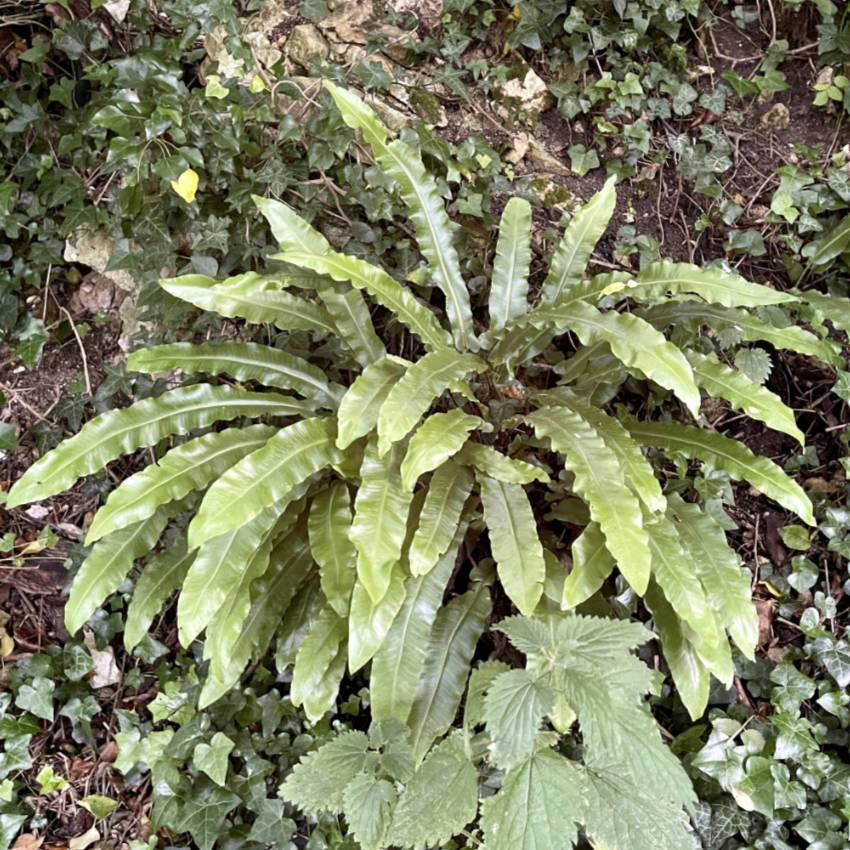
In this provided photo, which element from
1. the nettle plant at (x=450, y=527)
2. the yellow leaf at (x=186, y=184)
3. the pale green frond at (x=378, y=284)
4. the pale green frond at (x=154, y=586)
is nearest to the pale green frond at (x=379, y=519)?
the nettle plant at (x=450, y=527)

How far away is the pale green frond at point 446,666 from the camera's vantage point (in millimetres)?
2365

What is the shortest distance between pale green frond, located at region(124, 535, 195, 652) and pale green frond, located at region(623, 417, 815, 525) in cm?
174

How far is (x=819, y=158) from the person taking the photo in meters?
3.29

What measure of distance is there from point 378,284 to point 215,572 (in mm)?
1077

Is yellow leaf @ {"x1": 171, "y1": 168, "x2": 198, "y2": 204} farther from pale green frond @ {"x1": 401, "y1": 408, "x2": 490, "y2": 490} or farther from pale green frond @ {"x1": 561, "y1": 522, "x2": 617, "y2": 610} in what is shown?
pale green frond @ {"x1": 561, "y1": 522, "x2": 617, "y2": 610}

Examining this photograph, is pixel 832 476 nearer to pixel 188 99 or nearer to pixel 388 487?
pixel 388 487

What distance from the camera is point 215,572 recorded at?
2209 millimetres

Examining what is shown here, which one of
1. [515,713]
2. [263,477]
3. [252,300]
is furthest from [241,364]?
[515,713]

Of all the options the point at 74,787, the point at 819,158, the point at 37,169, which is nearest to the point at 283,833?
the point at 74,787

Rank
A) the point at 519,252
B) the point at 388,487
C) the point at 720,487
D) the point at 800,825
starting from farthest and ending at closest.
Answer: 1. the point at 720,487
2. the point at 519,252
3. the point at 800,825
4. the point at 388,487

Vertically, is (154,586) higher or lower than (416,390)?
lower

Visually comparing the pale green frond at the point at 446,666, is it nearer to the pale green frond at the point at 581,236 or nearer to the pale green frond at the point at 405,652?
the pale green frond at the point at 405,652

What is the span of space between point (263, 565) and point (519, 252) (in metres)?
1.47

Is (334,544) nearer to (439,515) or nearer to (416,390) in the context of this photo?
(439,515)
